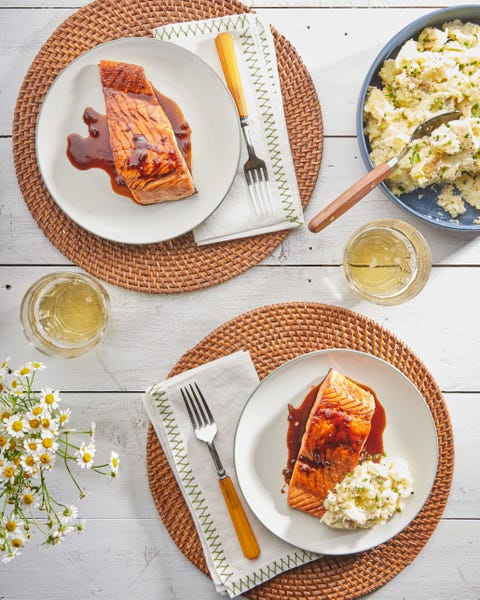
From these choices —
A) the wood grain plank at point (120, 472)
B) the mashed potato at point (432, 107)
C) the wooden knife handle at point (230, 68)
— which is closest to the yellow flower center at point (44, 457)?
the wood grain plank at point (120, 472)

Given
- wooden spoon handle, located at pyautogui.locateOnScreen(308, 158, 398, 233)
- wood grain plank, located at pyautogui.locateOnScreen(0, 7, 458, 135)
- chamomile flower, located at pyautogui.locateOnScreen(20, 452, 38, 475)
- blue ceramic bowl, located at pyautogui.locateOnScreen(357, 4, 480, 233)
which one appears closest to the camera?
chamomile flower, located at pyautogui.locateOnScreen(20, 452, 38, 475)

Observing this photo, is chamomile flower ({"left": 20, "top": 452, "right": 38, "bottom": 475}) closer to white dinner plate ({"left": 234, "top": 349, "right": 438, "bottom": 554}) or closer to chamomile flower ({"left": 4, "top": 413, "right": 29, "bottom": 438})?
chamomile flower ({"left": 4, "top": 413, "right": 29, "bottom": 438})

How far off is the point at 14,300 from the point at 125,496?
0.76 m

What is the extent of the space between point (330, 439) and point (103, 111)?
126 cm

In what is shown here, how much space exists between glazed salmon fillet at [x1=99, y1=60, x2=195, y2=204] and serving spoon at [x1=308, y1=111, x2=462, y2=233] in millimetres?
423

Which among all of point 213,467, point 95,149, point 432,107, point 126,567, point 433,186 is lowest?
point 126,567

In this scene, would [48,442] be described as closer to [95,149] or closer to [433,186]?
[95,149]

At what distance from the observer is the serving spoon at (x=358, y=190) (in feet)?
5.98

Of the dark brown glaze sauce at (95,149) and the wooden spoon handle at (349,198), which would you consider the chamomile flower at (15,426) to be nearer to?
the dark brown glaze sauce at (95,149)

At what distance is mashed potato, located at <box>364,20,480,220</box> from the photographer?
191cm

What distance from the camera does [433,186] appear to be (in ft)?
6.56

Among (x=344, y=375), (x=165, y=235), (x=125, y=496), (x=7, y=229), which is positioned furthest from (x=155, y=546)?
(x=7, y=229)

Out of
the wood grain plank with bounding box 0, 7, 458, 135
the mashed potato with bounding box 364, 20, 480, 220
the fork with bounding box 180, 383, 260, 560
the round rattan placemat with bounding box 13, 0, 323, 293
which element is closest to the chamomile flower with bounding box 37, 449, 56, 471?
the fork with bounding box 180, 383, 260, 560

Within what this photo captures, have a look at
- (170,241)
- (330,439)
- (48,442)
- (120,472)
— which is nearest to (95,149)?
(170,241)
